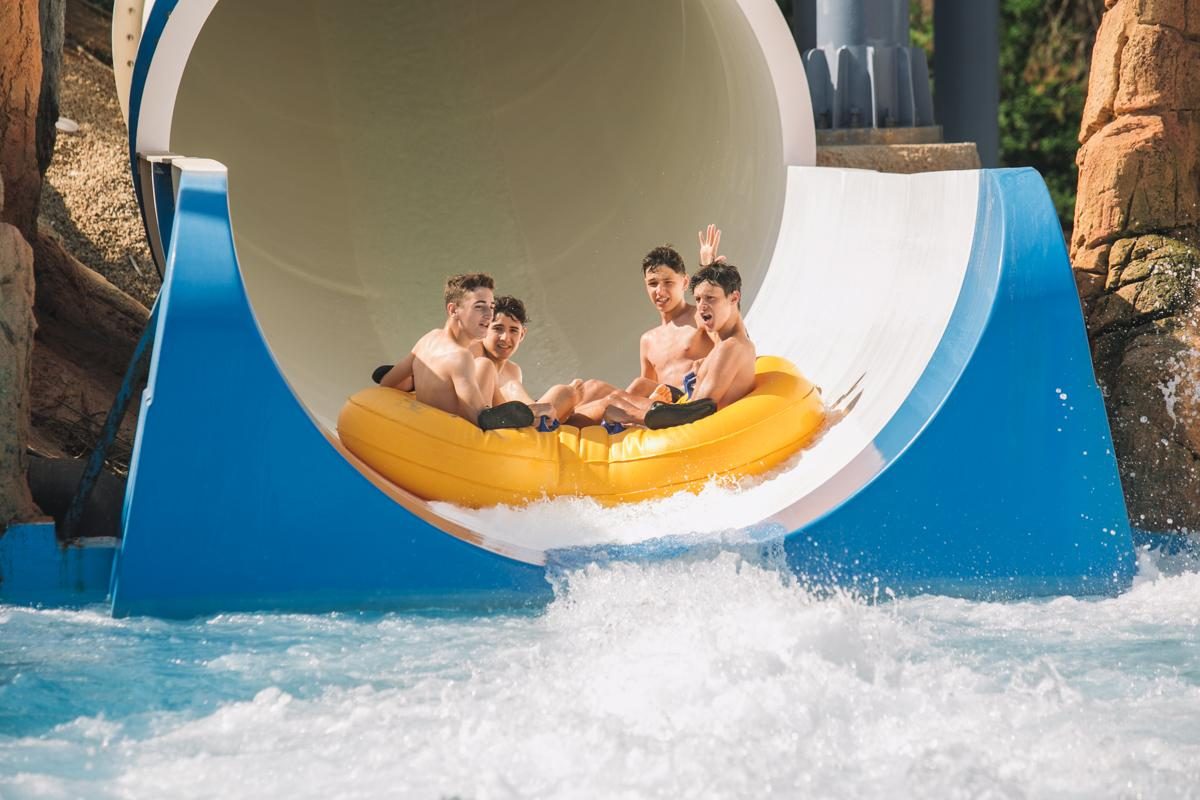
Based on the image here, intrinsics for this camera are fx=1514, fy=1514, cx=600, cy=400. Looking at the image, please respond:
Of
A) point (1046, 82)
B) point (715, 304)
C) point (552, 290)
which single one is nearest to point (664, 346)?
point (715, 304)

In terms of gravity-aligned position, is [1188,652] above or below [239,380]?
below

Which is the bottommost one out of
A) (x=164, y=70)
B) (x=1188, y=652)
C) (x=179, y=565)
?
(x=1188, y=652)

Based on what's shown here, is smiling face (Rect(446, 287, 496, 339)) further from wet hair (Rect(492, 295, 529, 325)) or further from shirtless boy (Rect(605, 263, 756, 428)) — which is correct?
shirtless boy (Rect(605, 263, 756, 428))

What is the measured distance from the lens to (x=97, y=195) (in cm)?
824

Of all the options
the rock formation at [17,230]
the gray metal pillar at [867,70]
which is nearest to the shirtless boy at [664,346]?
the gray metal pillar at [867,70]

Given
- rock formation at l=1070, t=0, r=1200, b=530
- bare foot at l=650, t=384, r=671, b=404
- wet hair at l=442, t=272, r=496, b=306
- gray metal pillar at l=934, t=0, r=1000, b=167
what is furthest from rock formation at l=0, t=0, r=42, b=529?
gray metal pillar at l=934, t=0, r=1000, b=167

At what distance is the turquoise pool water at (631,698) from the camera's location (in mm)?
2893

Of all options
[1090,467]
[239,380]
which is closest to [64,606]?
[239,380]

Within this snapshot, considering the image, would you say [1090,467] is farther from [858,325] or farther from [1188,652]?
[858,325]

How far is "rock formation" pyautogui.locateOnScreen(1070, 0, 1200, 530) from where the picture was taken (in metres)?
5.36

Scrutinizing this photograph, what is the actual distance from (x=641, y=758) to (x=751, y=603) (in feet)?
3.34

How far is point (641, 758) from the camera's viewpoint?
2949mm

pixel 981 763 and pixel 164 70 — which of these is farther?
pixel 164 70

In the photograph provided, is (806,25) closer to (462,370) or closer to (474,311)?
(474,311)
